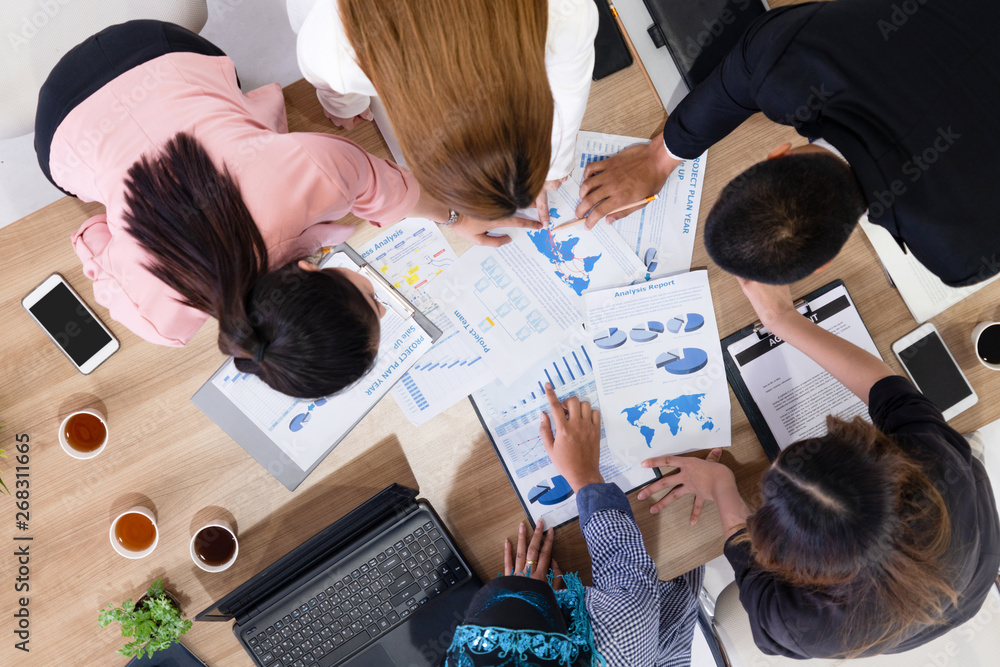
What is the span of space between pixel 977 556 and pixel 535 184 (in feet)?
3.12

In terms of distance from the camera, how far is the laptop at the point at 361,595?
0.94m

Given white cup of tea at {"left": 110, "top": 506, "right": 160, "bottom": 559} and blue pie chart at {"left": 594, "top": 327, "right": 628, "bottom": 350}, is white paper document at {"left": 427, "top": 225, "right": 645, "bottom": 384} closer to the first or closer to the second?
blue pie chart at {"left": 594, "top": 327, "right": 628, "bottom": 350}

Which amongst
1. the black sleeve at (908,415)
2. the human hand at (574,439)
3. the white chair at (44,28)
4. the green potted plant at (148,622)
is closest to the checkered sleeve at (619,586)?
the human hand at (574,439)

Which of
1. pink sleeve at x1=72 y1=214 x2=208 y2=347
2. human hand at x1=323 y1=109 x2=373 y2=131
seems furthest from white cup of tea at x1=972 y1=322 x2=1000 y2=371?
pink sleeve at x1=72 y1=214 x2=208 y2=347

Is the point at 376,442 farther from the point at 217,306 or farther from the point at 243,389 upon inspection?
the point at 217,306

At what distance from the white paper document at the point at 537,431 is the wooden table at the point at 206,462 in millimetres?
30

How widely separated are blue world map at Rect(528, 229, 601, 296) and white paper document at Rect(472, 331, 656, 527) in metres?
0.11

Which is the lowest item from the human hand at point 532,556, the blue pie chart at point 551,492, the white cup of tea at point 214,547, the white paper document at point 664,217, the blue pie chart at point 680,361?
the human hand at point 532,556

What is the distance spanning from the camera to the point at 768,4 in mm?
1031

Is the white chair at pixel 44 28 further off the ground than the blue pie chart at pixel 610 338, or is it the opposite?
the white chair at pixel 44 28

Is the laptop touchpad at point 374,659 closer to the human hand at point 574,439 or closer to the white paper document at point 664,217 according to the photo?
the human hand at point 574,439

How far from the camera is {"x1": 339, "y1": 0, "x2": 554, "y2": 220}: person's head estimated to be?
2.11ft

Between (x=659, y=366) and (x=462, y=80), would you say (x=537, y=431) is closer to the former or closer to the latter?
(x=659, y=366)

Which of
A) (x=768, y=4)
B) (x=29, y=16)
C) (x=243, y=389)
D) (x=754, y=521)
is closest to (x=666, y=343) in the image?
(x=754, y=521)
